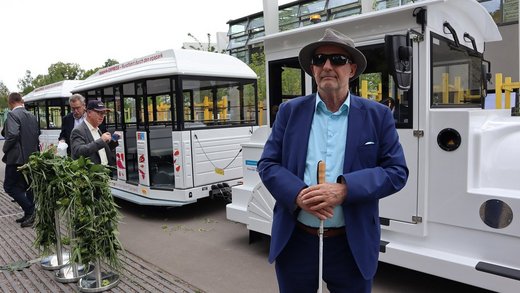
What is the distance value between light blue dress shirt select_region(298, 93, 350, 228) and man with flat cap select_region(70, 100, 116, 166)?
293 cm

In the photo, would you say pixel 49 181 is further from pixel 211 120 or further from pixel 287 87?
pixel 211 120

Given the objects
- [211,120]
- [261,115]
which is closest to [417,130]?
[211,120]

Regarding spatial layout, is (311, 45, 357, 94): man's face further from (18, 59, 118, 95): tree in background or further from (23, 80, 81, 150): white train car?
(18, 59, 118, 95): tree in background

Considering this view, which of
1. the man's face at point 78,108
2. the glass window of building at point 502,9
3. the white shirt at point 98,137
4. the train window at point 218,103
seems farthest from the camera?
the glass window of building at point 502,9

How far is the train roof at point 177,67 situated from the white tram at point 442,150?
2.94 metres

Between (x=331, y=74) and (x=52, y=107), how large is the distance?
1147 centimetres

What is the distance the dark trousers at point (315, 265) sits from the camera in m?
1.89

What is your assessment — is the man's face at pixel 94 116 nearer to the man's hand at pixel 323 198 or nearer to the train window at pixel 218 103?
the train window at pixel 218 103

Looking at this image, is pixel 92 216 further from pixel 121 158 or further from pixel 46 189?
pixel 121 158

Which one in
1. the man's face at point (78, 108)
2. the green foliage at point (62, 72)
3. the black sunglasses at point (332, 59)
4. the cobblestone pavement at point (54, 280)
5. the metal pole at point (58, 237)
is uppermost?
the green foliage at point (62, 72)

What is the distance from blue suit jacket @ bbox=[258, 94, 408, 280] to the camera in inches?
69.4

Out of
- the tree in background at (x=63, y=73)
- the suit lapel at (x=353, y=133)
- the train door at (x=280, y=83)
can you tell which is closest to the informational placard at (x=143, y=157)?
the train door at (x=280, y=83)

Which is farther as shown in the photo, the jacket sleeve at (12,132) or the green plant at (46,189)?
the jacket sleeve at (12,132)

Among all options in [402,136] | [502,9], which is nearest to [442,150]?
[402,136]
